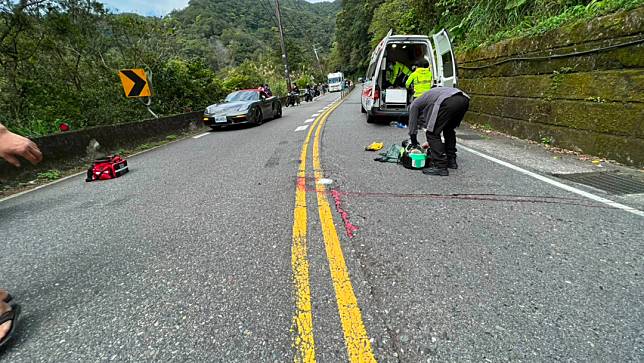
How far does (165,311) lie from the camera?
76.3 inches

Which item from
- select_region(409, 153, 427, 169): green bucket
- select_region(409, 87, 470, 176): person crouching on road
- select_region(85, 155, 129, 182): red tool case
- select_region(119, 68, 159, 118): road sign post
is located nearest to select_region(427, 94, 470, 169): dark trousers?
select_region(409, 87, 470, 176): person crouching on road

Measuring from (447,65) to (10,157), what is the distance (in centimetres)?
783

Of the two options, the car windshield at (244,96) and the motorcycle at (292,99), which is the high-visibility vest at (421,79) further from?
the motorcycle at (292,99)

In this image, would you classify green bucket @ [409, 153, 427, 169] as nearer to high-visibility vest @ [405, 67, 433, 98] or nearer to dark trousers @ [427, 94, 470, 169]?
dark trousers @ [427, 94, 470, 169]

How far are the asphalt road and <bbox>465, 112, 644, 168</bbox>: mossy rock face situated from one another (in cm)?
144

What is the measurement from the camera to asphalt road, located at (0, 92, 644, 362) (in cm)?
163

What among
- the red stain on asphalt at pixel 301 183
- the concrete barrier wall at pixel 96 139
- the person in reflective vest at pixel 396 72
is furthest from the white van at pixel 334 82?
the red stain on asphalt at pixel 301 183

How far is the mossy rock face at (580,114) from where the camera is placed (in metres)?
4.41

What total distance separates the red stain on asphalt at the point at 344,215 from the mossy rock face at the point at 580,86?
437 centimetres

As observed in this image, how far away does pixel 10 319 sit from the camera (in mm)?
1703

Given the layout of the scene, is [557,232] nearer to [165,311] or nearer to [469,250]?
[469,250]

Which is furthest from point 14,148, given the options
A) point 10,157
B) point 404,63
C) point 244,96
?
point 404,63

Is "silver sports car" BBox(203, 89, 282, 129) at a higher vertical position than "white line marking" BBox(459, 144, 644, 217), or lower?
higher

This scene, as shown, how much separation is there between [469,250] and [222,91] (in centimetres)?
1692
